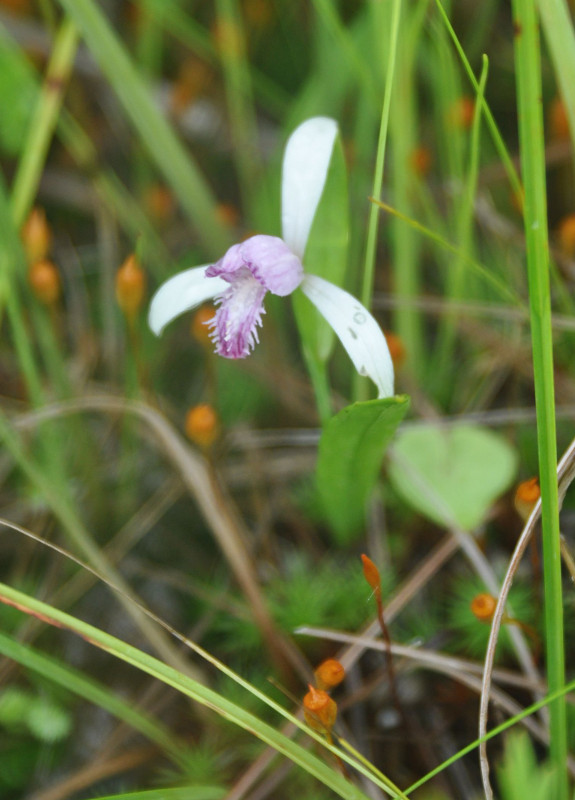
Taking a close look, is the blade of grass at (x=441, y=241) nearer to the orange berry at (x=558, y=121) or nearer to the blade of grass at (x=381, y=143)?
the blade of grass at (x=381, y=143)

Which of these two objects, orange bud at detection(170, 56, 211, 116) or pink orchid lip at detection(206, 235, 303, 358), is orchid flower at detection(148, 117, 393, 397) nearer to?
pink orchid lip at detection(206, 235, 303, 358)

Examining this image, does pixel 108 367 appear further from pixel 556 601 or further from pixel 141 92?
pixel 556 601

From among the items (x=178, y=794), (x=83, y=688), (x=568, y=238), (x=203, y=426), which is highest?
(x=568, y=238)

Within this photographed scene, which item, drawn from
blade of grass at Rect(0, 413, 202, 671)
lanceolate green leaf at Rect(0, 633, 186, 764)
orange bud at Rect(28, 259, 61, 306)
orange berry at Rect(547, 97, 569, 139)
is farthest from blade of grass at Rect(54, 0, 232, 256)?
lanceolate green leaf at Rect(0, 633, 186, 764)

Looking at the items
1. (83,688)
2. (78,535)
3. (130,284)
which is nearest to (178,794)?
(83,688)

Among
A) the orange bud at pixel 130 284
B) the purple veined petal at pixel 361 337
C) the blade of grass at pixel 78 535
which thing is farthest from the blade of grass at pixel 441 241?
the blade of grass at pixel 78 535

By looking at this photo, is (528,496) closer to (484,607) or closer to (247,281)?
(484,607)
